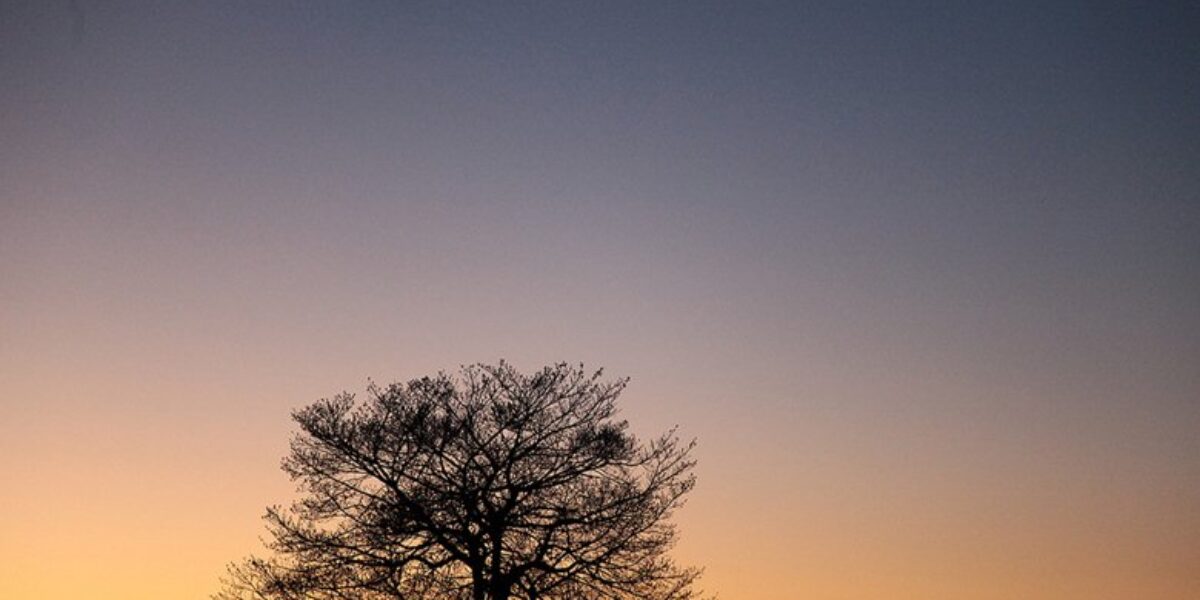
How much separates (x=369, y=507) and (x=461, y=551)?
2.06 meters

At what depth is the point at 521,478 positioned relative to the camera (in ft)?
105

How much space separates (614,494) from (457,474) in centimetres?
322

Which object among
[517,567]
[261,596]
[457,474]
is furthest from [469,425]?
[261,596]

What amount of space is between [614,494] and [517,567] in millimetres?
2451

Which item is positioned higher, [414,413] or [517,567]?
[414,413]

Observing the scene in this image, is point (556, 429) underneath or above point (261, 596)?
above

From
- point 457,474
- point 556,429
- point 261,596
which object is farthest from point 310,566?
point 556,429

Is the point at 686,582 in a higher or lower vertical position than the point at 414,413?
lower

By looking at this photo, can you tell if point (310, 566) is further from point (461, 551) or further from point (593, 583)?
point (593, 583)

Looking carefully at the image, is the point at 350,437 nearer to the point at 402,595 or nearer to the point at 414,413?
the point at 414,413

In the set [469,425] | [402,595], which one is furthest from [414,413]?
[402,595]

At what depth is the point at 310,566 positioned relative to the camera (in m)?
31.7

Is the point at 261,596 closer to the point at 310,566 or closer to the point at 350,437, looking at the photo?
the point at 310,566

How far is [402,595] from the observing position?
31562 millimetres
